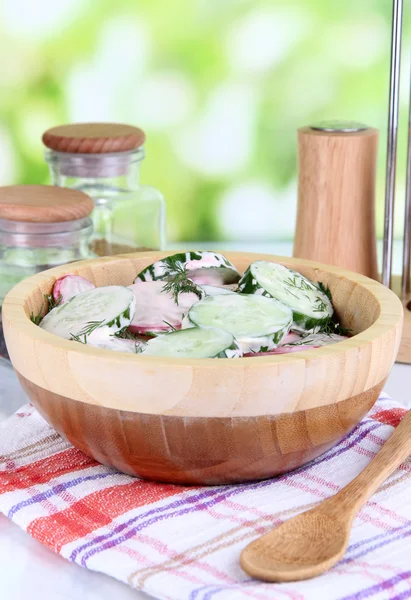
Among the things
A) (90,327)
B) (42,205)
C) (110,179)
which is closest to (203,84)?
(110,179)

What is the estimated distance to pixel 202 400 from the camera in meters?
0.47

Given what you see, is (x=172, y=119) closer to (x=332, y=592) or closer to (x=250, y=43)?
(x=250, y=43)

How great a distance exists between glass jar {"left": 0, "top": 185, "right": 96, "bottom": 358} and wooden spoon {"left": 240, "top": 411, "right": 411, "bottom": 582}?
1.24ft

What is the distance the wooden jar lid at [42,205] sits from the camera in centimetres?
77

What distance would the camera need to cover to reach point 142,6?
3.70 ft

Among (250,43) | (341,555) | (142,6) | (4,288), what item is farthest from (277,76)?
(341,555)

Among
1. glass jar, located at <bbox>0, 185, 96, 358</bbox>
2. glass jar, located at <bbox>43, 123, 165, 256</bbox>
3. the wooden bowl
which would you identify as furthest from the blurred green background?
the wooden bowl

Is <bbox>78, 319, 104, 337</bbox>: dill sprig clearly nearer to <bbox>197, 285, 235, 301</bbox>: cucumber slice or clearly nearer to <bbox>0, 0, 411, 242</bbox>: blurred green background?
<bbox>197, 285, 235, 301</bbox>: cucumber slice

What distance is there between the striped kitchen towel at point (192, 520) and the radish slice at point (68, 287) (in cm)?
9

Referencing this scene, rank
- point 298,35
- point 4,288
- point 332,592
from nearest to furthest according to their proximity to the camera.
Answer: point 332,592 → point 4,288 → point 298,35

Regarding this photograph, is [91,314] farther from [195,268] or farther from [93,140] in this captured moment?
[93,140]

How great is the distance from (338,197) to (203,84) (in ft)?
1.00

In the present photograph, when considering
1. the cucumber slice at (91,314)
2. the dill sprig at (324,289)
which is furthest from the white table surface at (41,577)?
the dill sprig at (324,289)

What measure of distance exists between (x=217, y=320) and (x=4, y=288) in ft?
1.12
